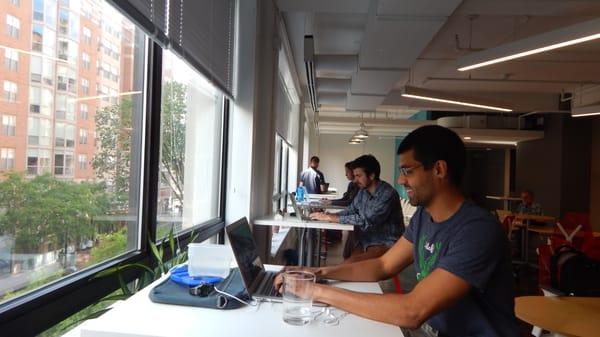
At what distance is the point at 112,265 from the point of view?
1.57 m

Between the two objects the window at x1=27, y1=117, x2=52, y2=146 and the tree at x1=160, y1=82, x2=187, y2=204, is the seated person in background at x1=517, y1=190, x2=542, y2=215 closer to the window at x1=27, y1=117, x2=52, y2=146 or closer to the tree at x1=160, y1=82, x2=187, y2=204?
the tree at x1=160, y1=82, x2=187, y2=204

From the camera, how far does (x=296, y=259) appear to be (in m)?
4.73

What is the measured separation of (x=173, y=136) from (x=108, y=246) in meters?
0.81

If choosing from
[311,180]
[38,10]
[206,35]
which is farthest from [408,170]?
[311,180]

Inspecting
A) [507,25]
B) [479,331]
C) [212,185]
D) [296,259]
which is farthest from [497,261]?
[507,25]

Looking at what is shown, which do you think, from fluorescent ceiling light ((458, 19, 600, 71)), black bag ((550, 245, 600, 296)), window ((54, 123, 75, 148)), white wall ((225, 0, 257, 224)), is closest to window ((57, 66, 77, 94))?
window ((54, 123, 75, 148))

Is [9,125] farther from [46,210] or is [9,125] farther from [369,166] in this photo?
[369,166]

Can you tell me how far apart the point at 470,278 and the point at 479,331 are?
0.66 ft

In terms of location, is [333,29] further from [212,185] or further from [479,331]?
[479,331]

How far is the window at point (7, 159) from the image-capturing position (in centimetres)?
110

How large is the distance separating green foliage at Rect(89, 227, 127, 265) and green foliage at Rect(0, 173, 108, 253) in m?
0.07

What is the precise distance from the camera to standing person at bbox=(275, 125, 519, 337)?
4.09 feet

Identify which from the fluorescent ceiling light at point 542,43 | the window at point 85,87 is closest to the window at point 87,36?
the window at point 85,87

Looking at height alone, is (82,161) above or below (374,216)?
above
